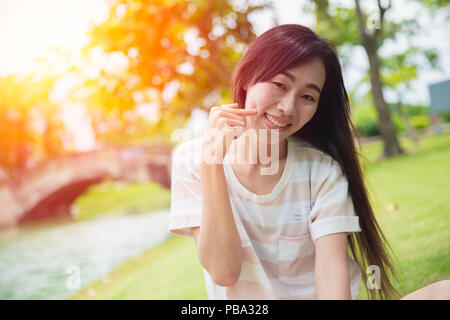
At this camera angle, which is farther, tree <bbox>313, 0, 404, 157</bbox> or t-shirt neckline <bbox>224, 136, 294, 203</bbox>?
tree <bbox>313, 0, 404, 157</bbox>

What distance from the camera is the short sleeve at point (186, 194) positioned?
0.87 m

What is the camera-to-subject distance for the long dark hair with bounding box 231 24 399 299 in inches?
31.6

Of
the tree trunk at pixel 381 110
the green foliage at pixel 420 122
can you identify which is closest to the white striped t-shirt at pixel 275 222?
the tree trunk at pixel 381 110

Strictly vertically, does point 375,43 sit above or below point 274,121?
above

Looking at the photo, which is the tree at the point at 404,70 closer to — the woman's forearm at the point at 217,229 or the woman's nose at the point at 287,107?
the woman's nose at the point at 287,107

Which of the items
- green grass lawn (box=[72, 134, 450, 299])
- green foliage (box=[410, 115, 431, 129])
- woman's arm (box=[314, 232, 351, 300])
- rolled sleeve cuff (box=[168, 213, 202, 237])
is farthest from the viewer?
green foliage (box=[410, 115, 431, 129])

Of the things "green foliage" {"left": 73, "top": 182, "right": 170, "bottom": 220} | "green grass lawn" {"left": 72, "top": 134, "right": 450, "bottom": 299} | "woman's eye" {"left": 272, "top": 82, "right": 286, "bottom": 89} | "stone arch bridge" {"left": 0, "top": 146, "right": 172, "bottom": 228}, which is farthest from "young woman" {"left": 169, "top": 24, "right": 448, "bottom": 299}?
"green foliage" {"left": 73, "top": 182, "right": 170, "bottom": 220}

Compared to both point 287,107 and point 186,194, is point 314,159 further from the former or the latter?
point 186,194

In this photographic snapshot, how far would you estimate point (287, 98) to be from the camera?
31.5 inches

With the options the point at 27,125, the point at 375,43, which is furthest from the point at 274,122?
the point at 27,125

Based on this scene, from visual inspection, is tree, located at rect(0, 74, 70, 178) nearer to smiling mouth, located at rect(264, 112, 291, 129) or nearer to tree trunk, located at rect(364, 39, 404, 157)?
tree trunk, located at rect(364, 39, 404, 157)

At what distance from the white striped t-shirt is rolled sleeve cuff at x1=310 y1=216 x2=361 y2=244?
1.9 inches

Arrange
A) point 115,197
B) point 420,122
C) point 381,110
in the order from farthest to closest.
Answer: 1. point 115,197
2. point 420,122
3. point 381,110

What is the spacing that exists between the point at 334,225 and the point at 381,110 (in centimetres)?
452
